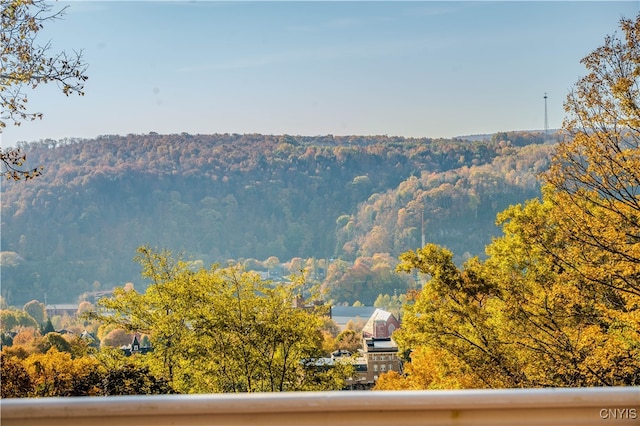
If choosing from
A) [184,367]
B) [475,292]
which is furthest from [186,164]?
[475,292]

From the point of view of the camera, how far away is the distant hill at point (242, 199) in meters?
14.0

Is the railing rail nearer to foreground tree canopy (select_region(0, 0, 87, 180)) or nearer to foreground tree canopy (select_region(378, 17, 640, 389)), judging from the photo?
foreground tree canopy (select_region(0, 0, 87, 180))

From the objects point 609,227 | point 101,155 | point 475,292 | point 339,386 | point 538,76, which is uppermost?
point 538,76

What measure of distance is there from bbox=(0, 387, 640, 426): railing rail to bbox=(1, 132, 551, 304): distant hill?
12.5m

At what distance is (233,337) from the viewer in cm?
658

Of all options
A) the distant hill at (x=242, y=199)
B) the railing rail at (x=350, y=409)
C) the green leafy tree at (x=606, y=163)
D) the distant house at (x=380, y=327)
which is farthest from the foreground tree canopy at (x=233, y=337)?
the distant hill at (x=242, y=199)

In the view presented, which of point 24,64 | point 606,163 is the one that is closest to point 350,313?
point 606,163

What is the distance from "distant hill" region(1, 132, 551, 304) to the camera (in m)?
14.0

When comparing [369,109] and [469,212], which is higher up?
[369,109]

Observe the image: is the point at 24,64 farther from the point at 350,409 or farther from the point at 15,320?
the point at 15,320

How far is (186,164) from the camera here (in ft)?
56.1

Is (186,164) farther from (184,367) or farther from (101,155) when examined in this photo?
(184,367)

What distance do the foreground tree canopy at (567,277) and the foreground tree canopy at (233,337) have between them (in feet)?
3.94

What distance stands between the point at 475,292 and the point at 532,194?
8267 millimetres
